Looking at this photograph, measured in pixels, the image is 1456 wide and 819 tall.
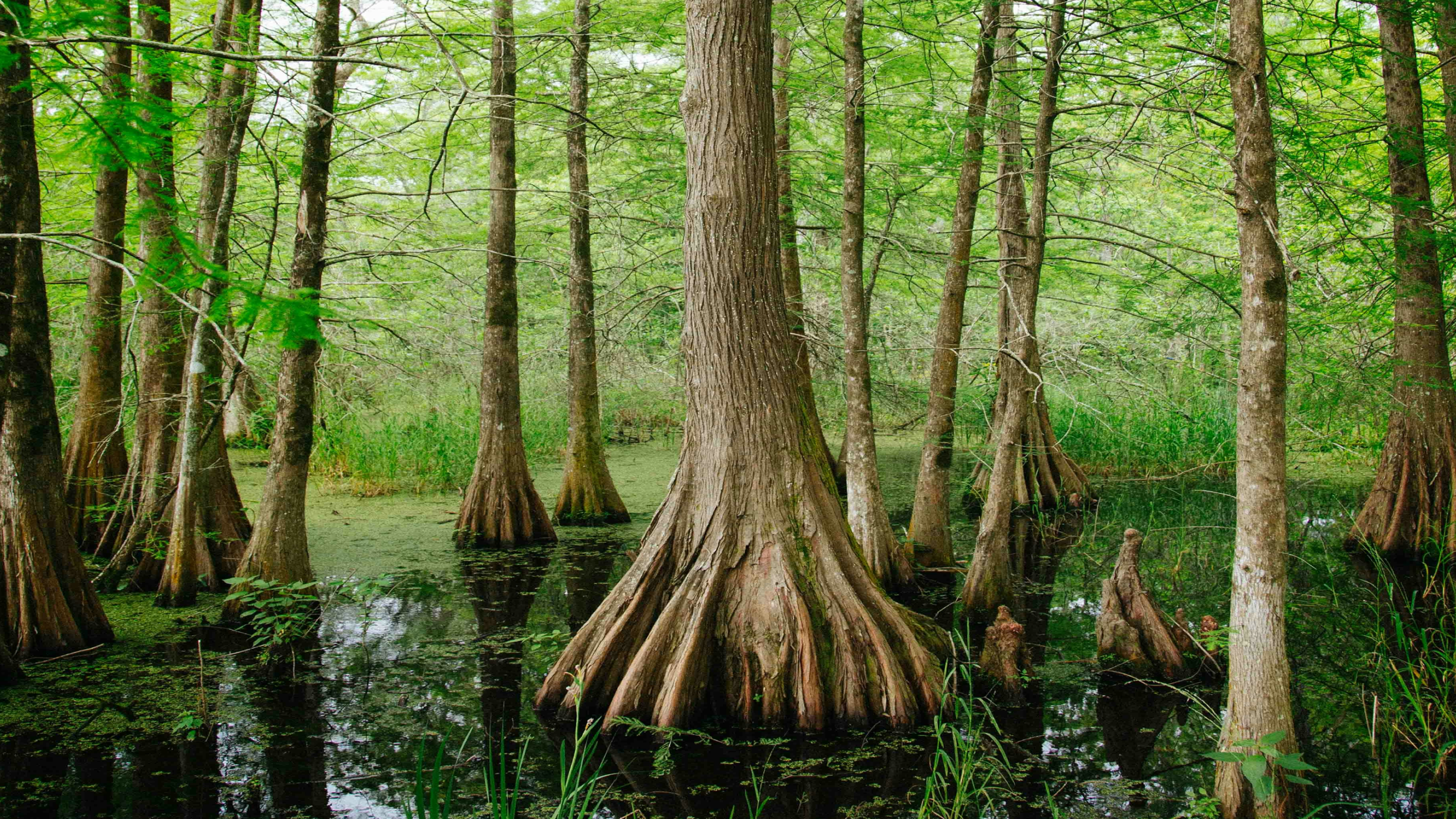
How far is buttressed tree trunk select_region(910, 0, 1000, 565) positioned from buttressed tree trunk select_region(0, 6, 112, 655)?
5.27 m

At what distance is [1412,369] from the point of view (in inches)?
285

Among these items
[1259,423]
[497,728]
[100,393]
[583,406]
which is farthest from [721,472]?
[100,393]

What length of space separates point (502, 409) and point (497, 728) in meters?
4.43

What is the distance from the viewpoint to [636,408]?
15906 millimetres

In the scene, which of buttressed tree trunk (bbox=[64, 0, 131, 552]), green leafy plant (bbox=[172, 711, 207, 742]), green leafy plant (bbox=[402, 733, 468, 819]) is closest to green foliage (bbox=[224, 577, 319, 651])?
green leafy plant (bbox=[172, 711, 207, 742])

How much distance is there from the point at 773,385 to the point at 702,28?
1786mm

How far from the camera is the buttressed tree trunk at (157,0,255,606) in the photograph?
562cm

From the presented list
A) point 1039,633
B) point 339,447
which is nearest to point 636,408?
point 339,447

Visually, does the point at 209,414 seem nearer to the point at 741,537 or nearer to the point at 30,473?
the point at 30,473

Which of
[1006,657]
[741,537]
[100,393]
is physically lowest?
[1006,657]

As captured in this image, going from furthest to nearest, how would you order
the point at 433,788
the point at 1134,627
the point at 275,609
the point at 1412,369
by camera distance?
the point at 1412,369
the point at 275,609
the point at 1134,627
the point at 433,788

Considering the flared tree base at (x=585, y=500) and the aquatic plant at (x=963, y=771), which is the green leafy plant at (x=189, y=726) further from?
the flared tree base at (x=585, y=500)

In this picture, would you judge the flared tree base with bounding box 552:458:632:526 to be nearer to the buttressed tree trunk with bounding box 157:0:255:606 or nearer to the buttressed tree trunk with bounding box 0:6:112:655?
the buttressed tree trunk with bounding box 157:0:255:606

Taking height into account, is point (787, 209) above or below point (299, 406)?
above
